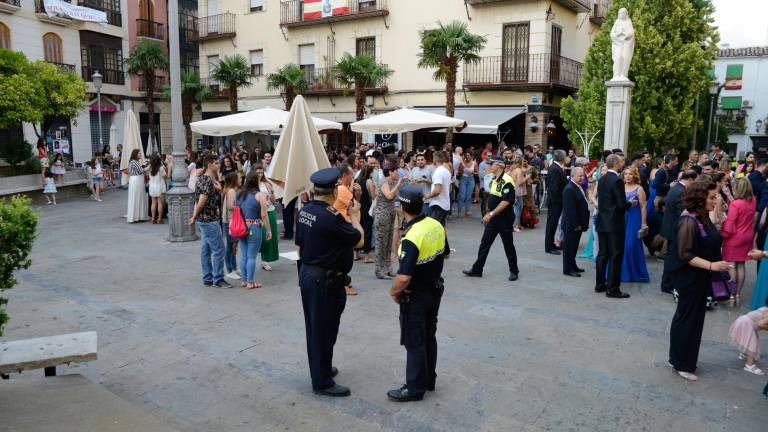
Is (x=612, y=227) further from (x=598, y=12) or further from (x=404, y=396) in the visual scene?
(x=598, y=12)

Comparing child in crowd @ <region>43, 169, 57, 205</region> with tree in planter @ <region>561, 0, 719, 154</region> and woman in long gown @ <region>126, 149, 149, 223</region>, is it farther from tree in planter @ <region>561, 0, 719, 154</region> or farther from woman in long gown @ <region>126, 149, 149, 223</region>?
tree in planter @ <region>561, 0, 719, 154</region>

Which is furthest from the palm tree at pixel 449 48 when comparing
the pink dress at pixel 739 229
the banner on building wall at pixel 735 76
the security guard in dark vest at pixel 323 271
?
the banner on building wall at pixel 735 76

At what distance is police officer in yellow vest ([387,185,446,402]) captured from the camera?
4.30m

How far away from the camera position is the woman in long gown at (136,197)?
12961 mm

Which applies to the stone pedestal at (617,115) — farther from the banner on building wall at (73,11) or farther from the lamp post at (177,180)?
the banner on building wall at (73,11)

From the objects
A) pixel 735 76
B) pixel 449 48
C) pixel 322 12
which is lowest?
pixel 449 48

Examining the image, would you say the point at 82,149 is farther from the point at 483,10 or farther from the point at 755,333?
the point at 755,333

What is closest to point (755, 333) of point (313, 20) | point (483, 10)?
point (483, 10)

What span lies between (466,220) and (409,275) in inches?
371

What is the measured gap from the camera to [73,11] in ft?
93.4

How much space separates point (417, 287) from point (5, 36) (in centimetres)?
2883

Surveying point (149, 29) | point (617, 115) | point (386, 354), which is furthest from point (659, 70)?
point (149, 29)

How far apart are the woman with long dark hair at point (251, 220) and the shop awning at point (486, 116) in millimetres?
14632

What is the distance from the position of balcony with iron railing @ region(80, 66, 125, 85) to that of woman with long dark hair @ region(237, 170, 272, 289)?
26913mm
